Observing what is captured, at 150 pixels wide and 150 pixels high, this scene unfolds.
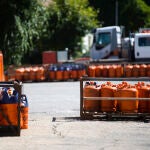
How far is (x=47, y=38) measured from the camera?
4606 cm

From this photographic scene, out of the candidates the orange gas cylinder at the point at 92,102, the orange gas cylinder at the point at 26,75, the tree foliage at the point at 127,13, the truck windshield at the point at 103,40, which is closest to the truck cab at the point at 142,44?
the truck windshield at the point at 103,40

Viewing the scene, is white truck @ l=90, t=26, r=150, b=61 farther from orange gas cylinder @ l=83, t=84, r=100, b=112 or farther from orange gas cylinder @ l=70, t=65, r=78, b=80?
orange gas cylinder @ l=83, t=84, r=100, b=112

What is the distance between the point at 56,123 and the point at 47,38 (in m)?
32.9

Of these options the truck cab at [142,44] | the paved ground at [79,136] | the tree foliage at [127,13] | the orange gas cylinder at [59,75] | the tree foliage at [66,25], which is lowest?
the paved ground at [79,136]

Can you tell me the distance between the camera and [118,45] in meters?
37.5

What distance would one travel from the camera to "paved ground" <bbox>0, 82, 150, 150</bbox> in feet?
34.2

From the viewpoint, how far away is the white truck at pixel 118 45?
34.6 meters

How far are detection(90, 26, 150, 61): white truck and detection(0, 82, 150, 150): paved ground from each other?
20.6 m

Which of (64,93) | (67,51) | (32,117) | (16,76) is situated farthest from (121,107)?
(67,51)

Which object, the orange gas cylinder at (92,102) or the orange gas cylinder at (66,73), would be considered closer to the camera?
the orange gas cylinder at (92,102)

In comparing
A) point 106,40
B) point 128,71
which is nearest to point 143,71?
point 128,71

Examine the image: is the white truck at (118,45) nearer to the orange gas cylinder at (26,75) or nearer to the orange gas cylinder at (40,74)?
the orange gas cylinder at (40,74)

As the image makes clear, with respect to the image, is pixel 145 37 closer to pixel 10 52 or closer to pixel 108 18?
pixel 10 52

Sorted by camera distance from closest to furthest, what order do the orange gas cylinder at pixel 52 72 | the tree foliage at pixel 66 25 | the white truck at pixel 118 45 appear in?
the orange gas cylinder at pixel 52 72 < the white truck at pixel 118 45 < the tree foliage at pixel 66 25
